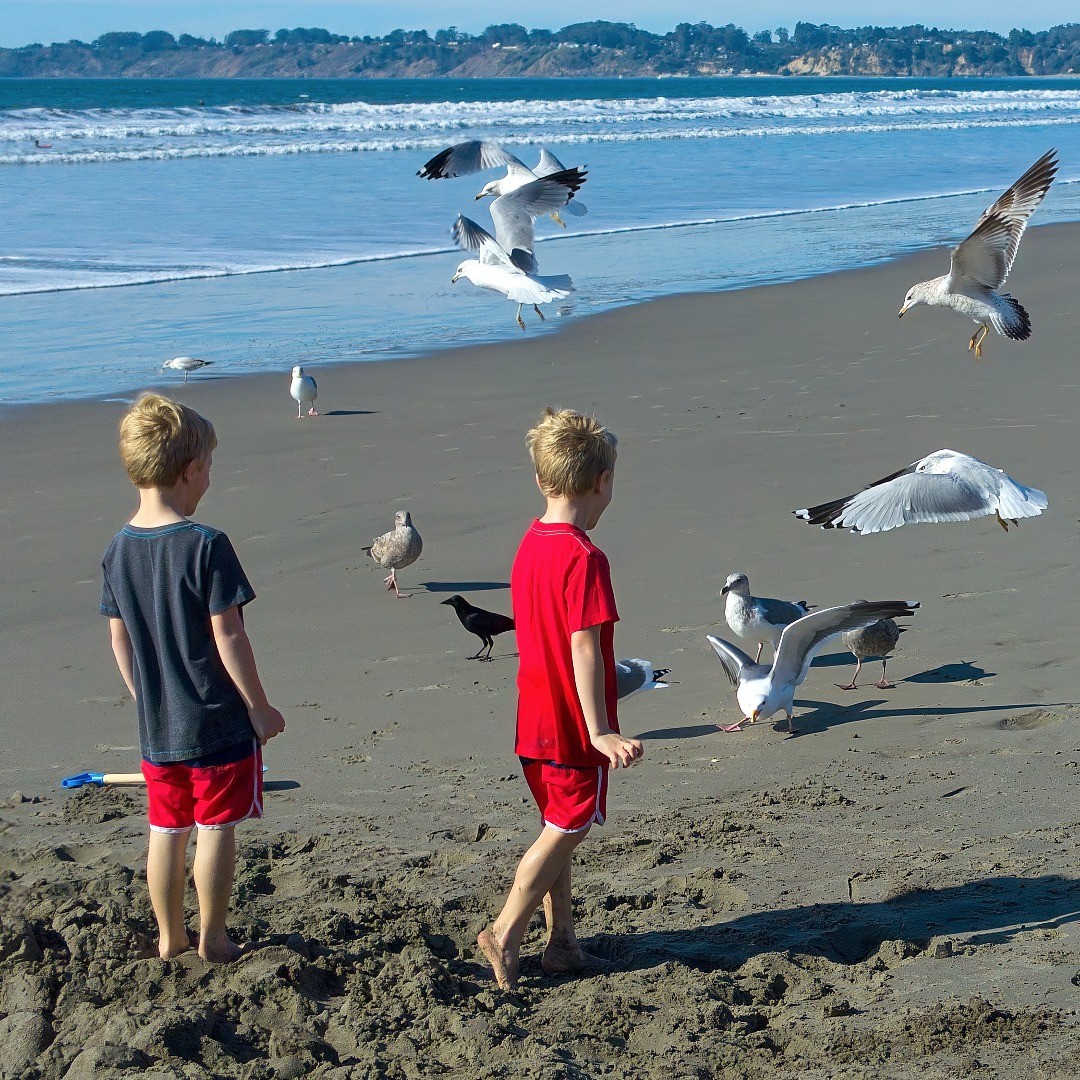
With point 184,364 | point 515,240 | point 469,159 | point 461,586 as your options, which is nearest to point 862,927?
point 461,586

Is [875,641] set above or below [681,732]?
above

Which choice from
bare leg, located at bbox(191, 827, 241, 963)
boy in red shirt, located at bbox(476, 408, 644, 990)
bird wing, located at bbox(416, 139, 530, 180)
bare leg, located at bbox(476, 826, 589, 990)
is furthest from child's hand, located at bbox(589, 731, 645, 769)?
bird wing, located at bbox(416, 139, 530, 180)

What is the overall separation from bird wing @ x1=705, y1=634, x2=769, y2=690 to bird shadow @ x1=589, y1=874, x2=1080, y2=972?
1.38 m

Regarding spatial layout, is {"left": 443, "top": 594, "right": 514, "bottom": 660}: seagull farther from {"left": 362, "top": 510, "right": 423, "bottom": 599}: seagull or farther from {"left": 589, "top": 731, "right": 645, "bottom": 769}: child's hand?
{"left": 589, "top": 731, "right": 645, "bottom": 769}: child's hand

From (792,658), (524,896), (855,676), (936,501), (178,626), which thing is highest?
(178,626)

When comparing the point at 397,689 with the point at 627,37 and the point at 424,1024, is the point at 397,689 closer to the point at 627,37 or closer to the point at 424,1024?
the point at 424,1024

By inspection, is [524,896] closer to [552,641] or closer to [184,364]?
[552,641]

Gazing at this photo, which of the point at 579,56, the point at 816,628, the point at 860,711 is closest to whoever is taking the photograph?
the point at 816,628

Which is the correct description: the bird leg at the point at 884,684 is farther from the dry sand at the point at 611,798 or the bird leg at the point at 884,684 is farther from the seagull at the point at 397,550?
the seagull at the point at 397,550

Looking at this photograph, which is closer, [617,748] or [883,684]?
[617,748]

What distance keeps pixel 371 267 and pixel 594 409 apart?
8.41 metres

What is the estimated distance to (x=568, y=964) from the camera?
3.43 meters

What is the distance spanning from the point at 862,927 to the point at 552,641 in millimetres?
1146

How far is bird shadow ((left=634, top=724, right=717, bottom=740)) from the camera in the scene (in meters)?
4.98
